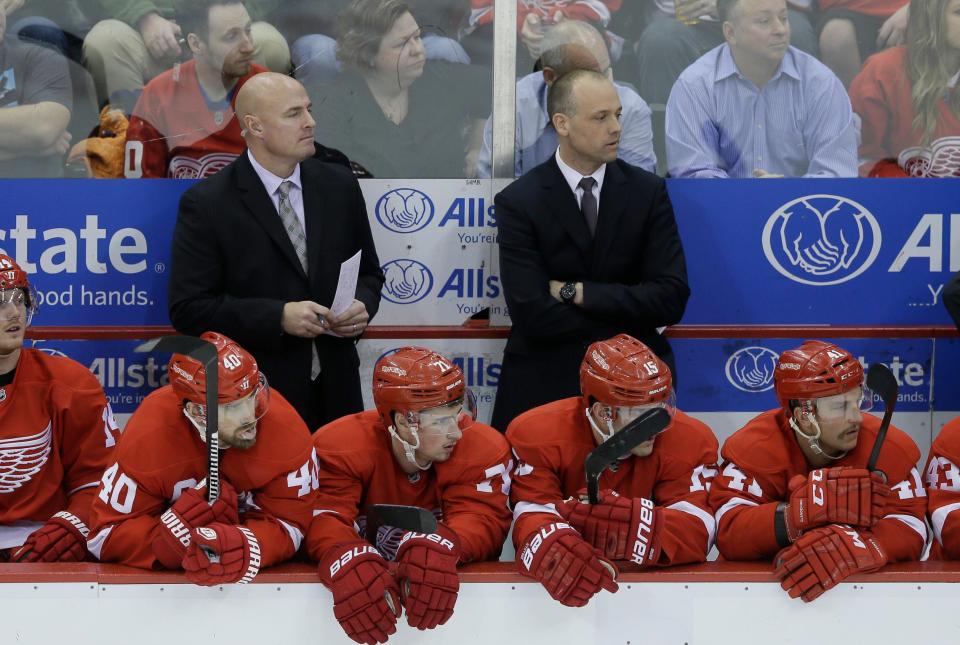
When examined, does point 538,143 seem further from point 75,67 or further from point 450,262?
point 75,67

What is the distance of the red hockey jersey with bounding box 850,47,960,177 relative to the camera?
5215 mm

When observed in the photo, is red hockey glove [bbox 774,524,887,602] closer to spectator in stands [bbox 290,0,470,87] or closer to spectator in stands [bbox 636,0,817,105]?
spectator in stands [bbox 636,0,817,105]

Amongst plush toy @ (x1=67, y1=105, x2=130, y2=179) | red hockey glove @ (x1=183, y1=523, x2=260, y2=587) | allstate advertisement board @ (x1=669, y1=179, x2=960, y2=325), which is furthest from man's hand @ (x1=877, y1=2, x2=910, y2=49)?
red hockey glove @ (x1=183, y1=523, x2=260, y2=587)

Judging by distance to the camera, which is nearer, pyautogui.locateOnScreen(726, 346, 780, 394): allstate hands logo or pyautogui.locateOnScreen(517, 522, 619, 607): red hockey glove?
pyautogui.locateOnScreen(517, 522, 619, 607): red hockey glove

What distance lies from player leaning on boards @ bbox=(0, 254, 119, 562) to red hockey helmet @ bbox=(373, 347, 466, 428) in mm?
893

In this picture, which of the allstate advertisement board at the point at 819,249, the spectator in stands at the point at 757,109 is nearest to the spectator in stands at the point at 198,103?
the spectator in stands at the point at 757,109

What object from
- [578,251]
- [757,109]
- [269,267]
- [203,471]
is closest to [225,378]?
[203,471]

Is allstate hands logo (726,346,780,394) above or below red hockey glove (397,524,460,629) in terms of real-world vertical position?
below

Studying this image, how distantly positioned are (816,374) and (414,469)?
1.09 meters

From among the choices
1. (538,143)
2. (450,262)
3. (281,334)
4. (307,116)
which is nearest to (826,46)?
(538,143)

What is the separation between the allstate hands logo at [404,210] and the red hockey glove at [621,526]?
7.03ft

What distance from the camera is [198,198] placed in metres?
4.75

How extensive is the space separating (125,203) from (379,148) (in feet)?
3.15

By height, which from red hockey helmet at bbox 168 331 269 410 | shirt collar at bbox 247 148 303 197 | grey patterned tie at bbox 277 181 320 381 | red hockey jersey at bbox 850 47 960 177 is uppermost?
red hockey jersey at bbox 850 47 960 177
